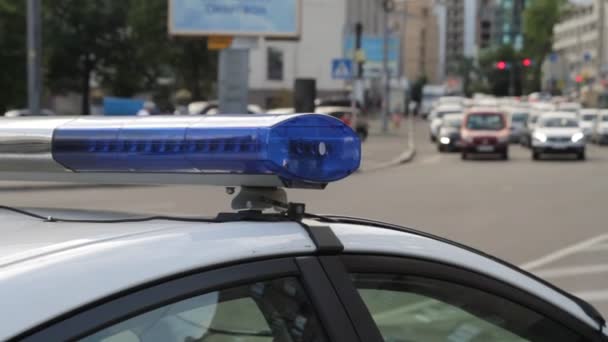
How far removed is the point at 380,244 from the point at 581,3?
406 ft

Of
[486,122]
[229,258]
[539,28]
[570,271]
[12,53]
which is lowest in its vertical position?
[570,271]

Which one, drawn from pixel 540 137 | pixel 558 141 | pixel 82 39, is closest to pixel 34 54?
pixel 540 137

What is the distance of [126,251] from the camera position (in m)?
1.80

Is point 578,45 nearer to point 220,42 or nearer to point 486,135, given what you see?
point 486,135

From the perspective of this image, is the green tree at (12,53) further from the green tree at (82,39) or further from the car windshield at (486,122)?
the green tree at (82,39)

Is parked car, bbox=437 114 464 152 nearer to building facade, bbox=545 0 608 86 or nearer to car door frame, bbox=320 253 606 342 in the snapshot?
car door frame, bbox=320 253 606 342

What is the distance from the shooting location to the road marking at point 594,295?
8.41 meters

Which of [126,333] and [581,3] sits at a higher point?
[581,3]

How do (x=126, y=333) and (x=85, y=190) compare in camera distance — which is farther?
(x=85, y=190)

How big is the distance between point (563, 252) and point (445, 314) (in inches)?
359

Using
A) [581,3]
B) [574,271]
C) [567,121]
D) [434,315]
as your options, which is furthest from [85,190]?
[581,3]

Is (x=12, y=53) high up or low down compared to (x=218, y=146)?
up

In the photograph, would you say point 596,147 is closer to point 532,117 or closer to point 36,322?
point 532,117

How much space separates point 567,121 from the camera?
1321 inches
